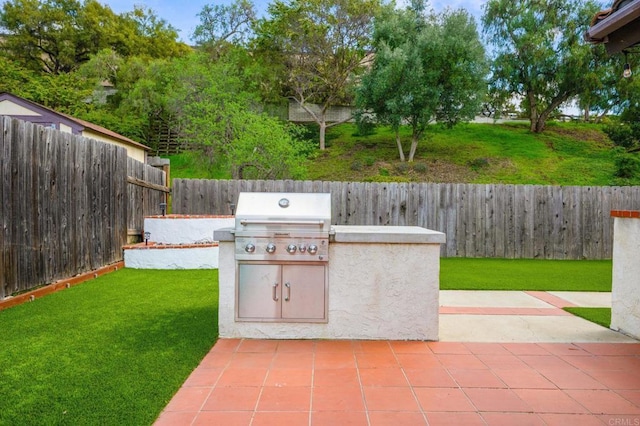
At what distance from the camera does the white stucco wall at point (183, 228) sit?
Result: 7.16 m

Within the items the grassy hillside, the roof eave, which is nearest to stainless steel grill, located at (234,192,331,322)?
the roof eave

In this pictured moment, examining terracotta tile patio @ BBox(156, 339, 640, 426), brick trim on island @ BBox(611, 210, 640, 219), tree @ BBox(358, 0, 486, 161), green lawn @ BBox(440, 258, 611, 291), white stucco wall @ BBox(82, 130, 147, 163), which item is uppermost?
tree @ BBox(358, 0, 486, 161)

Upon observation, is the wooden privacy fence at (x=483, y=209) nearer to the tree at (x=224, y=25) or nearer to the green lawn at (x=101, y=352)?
the green lawn at (x=101, y=352)

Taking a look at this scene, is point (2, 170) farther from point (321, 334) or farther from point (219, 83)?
point (219, 83)

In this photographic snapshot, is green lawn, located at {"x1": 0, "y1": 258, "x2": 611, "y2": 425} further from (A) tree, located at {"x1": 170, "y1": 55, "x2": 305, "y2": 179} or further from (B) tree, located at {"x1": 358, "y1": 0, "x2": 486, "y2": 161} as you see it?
(B) tree, located at {"x1": 358, "y1": 0, "x2": 486, "y2": 161}

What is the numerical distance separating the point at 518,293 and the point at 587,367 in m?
2.79

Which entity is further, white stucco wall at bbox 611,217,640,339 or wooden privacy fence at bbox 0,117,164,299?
wooden privacy fence at bbox 0,117,164,299

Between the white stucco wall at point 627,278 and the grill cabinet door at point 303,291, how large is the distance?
Answer: 2.68m

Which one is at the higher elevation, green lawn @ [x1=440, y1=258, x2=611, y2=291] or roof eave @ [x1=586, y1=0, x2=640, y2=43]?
roof eave @ [x1=586, y1=0, x2=640, y2=43]

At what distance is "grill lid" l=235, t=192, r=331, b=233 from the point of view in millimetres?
3420

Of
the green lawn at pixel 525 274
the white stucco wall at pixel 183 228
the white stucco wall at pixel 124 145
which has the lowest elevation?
the green lawn at pixel 525 274

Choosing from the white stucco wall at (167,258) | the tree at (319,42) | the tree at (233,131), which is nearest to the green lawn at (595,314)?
the white stucco wall at (167,258)

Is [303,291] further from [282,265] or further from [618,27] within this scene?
[618,27]
